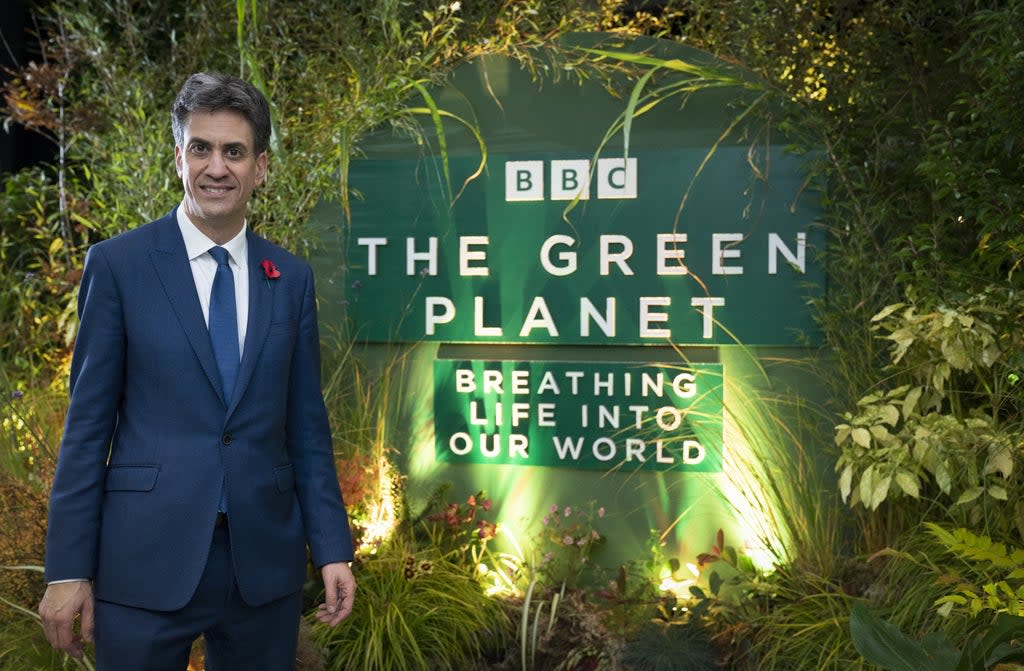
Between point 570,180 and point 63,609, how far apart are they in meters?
2.39

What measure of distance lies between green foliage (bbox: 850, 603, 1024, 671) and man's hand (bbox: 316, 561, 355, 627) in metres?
1.11

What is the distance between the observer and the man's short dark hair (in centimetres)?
189

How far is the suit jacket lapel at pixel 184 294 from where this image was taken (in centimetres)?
187

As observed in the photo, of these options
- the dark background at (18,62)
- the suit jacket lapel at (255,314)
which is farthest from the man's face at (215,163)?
the dark background at (18,62)

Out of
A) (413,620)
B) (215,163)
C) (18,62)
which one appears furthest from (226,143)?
(18,62)

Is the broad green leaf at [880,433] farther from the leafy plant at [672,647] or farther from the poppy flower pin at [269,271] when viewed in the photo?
the poppy flower pin at [269,271]

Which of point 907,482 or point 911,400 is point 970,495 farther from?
point 911,400

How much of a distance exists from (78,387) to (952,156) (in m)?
2.43

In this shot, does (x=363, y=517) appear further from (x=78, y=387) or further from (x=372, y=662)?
(x=78, y=387)

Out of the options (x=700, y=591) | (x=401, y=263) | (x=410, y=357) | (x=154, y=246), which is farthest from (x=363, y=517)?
(x=154, y=246)

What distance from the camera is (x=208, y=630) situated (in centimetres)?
194

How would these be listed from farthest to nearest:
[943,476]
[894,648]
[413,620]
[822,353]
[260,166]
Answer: [822,353], [413,620], [943,476], [894,648], [260,166]

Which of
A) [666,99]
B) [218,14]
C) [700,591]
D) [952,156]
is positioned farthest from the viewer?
[218,14]

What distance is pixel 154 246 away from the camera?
6.23ft
